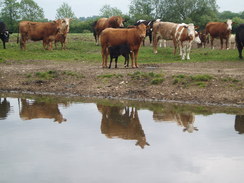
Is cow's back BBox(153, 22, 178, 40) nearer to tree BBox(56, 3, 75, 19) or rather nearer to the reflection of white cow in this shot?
the reflection of white cow

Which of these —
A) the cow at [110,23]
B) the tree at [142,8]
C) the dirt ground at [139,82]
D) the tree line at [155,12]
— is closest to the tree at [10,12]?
the tree line at [155,12]

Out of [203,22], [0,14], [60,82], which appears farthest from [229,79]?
[0,14]

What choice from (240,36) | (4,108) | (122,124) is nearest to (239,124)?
(122,124)

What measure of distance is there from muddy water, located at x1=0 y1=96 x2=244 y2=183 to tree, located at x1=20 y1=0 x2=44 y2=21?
61.9 meters

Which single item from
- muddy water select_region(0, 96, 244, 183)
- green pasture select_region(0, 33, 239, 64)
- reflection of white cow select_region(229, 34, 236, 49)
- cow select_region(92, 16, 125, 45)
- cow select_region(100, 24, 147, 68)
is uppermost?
cow select_region(92, 16, 125, 45)

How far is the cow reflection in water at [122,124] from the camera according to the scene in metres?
9.60

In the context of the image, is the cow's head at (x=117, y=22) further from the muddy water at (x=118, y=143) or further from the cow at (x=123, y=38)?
the muddy water at (x=118, y=143)

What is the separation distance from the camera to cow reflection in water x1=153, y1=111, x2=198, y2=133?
10697 mm

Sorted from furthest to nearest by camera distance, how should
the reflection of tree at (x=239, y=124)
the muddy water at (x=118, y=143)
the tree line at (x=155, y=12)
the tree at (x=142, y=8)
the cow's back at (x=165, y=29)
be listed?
the tree at (x=142, y=8), the tree line at (x=155, y=12), the cow's back at (x=165, y=29), the reflection of tree at (x=239, y=124), the muddy water at (x=118, y=143)

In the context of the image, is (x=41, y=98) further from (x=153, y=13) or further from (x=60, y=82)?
(x=153, y=13)

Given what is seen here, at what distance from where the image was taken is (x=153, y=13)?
60531 mm

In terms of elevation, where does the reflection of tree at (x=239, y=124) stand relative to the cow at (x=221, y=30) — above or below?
below

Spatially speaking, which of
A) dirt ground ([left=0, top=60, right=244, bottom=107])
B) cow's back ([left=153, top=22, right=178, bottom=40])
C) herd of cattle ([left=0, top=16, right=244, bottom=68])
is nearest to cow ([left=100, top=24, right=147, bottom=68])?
herd of cattle ([left=0, top=16, right=244, bottom=68])

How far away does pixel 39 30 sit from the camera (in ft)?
82.5
